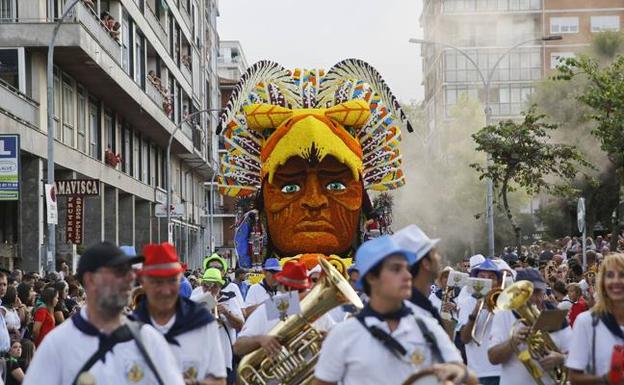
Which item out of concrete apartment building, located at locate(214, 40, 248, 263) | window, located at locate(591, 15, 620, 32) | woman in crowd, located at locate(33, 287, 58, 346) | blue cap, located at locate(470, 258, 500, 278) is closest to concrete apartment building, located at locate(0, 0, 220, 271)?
woman in crowd, located at locate(33, 287, 58, 346)

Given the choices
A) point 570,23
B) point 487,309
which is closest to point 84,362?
point 487,309

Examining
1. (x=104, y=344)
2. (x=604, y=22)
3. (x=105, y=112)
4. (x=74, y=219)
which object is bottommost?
(x=104, y=344)

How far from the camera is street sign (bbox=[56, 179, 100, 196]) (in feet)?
86.2

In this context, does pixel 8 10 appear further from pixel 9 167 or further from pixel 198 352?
pixel 198 352

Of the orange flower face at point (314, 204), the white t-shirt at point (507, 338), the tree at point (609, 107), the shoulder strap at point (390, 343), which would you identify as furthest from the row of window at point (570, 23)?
the shoulder strap at point (390, 343)

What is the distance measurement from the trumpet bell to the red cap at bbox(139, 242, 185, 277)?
2.76m

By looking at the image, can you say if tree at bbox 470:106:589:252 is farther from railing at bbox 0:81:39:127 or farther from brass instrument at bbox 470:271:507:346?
brass instrument at bbox 470:271:507:346

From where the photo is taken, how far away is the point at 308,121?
15.3m

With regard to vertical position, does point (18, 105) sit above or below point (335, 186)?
above

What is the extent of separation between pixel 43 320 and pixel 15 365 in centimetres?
144

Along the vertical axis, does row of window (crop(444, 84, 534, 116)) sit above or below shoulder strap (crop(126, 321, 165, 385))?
above

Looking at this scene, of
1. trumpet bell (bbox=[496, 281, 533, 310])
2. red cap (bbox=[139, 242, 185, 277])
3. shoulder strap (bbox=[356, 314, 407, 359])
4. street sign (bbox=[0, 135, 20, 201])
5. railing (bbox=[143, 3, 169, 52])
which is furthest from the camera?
railing (bbox=[143, 3, 169, 52])

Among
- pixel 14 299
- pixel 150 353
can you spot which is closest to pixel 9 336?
pixel 14 299

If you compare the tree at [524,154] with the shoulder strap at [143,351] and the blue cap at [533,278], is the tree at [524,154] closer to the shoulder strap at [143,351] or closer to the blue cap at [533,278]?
the blue cap at [533,278]
